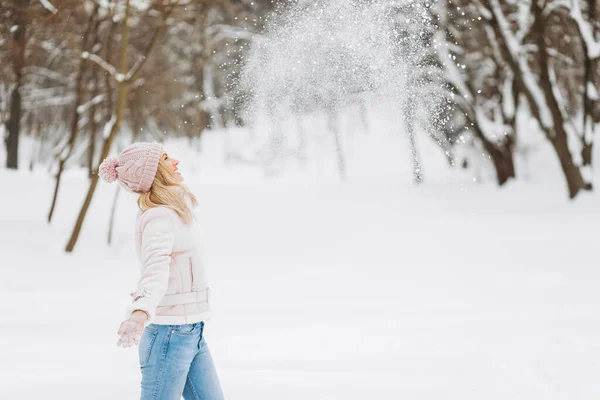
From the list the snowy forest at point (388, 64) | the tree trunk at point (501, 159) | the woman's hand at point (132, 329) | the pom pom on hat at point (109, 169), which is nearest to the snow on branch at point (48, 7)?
the snowy forest at point (388, 64)

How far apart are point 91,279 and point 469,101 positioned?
10.4 metres

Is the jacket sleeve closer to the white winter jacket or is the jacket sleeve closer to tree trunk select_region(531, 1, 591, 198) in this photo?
the white winter jacket

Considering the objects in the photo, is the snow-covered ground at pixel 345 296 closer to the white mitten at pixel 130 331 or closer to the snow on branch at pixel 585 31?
the white mitten at pixel 130 331

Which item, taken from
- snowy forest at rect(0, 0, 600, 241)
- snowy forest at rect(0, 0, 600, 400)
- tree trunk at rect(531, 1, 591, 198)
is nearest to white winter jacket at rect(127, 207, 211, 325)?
snowy forest at rect(0, 0, 600, 400)

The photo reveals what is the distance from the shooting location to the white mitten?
260cm

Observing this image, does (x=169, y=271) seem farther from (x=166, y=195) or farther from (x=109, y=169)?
(x=109, y=169)

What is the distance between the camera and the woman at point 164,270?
274cm

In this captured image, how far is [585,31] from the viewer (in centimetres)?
1438

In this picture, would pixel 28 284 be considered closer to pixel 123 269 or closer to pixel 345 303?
pixel 123 269

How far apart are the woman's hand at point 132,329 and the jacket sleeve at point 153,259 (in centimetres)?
2

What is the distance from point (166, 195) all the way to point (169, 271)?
29 cm

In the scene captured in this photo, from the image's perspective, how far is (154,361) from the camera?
2783 mm

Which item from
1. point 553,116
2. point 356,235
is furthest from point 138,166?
point 553,116

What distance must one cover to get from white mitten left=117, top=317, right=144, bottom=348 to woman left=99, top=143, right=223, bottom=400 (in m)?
0.05
